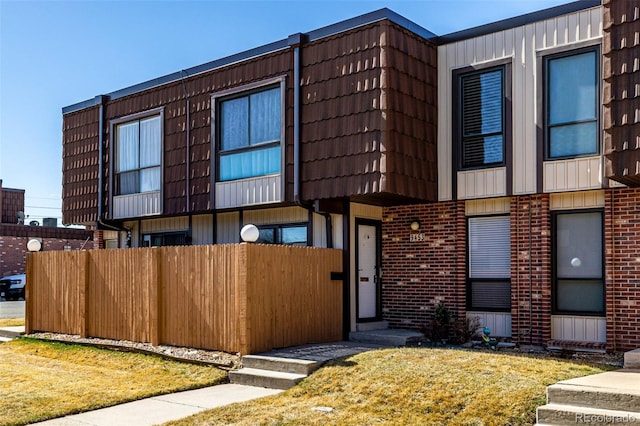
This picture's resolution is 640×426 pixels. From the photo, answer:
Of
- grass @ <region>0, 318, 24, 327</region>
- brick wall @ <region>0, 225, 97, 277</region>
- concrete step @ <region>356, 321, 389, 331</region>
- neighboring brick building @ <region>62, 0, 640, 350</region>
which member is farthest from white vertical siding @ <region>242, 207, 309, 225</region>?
brick wall @ <region>0, 225, 97, 277</region>

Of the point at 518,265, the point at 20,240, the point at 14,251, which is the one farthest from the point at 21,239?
the point at 518,265

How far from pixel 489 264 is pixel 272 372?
4.39 meters

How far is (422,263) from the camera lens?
40.5 feet

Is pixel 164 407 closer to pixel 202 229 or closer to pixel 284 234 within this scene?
pixel 284 234

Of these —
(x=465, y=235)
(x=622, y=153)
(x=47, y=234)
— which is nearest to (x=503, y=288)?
(x=465, y=235)

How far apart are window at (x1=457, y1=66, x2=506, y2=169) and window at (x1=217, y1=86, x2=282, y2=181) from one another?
334cm

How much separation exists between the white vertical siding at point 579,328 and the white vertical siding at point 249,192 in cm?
524

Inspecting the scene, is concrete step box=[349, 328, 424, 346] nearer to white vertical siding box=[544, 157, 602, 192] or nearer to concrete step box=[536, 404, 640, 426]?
white vertical siding box=[544, 157, 602, 192]

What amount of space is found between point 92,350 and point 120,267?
153 cm

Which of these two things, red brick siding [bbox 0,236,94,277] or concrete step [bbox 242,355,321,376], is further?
red brick siding [bbox 0,236,94,277]

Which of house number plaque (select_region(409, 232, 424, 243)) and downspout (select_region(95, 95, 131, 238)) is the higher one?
downspout (select_region(95, 95, 131, 238))

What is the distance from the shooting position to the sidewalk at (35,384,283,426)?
24.3ft

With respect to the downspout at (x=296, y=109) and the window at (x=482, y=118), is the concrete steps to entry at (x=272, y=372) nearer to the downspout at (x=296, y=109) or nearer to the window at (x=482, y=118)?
the downspout at (x=296, y=109)

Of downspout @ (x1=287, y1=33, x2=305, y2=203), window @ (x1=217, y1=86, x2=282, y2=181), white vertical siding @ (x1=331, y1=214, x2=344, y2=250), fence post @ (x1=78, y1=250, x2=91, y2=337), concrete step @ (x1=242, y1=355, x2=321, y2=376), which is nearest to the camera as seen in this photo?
concrete step @ (x1=242, y1=355, x2=321, y2=376)
